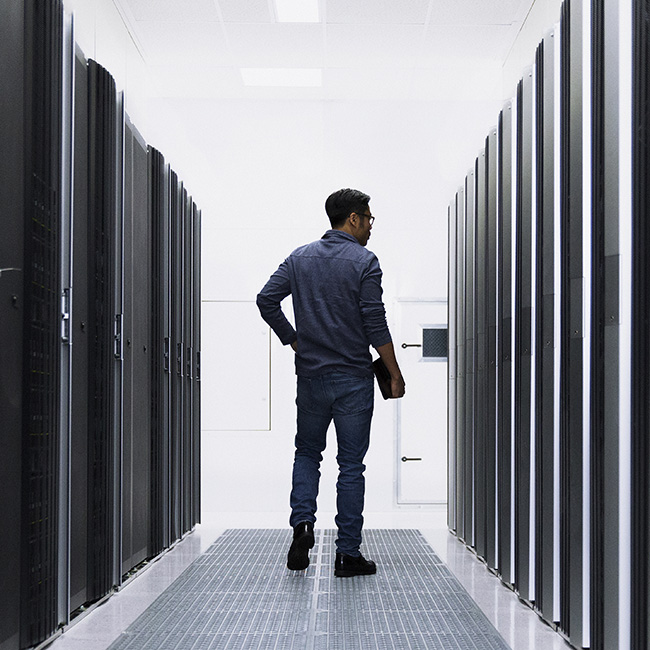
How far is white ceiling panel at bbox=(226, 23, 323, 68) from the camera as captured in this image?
5113mm

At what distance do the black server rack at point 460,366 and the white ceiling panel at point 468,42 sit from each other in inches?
40.9

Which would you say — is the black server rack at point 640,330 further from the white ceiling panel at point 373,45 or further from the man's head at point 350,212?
the white ceiling panel at point 373,45

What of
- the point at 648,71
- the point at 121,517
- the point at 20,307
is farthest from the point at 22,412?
the point at 648,71

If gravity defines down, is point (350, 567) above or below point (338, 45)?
below

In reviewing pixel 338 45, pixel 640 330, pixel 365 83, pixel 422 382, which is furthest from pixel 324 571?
pixel 365 83

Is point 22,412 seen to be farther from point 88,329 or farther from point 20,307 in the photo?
point 88,329

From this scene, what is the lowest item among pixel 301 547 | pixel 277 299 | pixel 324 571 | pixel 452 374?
pixel 324 571

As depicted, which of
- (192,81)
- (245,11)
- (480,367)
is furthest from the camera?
(192,81)

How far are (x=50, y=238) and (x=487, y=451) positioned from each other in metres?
2.04

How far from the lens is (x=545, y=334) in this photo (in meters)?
2.76

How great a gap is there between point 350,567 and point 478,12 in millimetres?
3020

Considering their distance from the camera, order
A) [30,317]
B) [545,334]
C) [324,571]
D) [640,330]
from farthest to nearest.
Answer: [324,571], [545,334], [30,317], [640,330]

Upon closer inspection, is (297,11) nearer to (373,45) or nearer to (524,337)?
(373,45)

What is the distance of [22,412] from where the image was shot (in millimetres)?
2318
